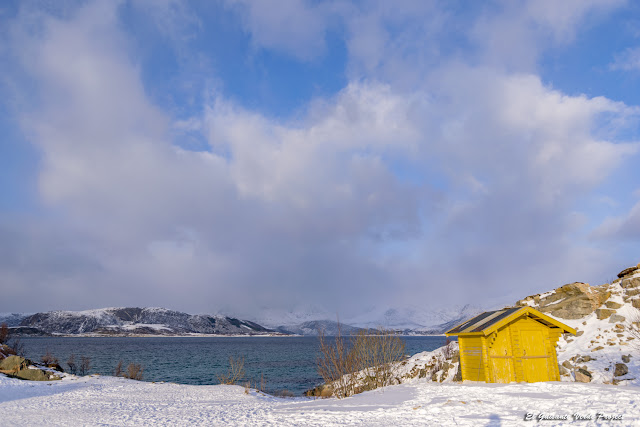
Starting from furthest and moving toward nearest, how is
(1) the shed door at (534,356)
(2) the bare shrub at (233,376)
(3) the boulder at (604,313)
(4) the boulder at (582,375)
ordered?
(2) the bare shrub at (233,376)
(3) the boulder at (604,313)
(4) the boulder at (582,375)
(1) the shed door at (534,356)

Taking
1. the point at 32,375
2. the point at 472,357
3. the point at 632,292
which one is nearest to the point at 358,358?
the point at 472,357

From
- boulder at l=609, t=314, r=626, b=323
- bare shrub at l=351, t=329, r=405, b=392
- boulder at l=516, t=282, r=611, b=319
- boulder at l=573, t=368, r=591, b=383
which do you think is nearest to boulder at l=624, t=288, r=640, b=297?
boulder at l=516, t=282, r=611, b=319

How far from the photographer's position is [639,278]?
28.9 meters

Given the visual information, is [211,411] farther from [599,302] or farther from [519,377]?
[599,302]

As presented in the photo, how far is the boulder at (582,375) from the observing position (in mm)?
22845

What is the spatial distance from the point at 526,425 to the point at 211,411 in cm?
1372

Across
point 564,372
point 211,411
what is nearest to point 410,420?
point 211,411

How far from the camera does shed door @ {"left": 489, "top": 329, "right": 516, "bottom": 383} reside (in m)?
22.2

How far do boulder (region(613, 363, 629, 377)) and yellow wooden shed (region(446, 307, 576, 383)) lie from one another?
2.95 meters

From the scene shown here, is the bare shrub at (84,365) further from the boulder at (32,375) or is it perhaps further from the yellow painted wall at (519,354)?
A: the yellow painted wall at (519,354)

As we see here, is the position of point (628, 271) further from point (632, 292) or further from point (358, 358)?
point (358, 358)

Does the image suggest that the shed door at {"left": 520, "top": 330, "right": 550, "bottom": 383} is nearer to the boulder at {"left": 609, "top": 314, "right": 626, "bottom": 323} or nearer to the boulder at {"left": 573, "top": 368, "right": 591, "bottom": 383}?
the boulder at {"left": 573, "top": 368, "right": 591, "bottom": 383}

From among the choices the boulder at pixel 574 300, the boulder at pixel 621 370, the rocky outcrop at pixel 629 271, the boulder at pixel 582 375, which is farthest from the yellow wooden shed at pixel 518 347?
the rocky outcrop at pixel 629 271

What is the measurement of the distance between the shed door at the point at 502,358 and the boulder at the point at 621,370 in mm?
5732
